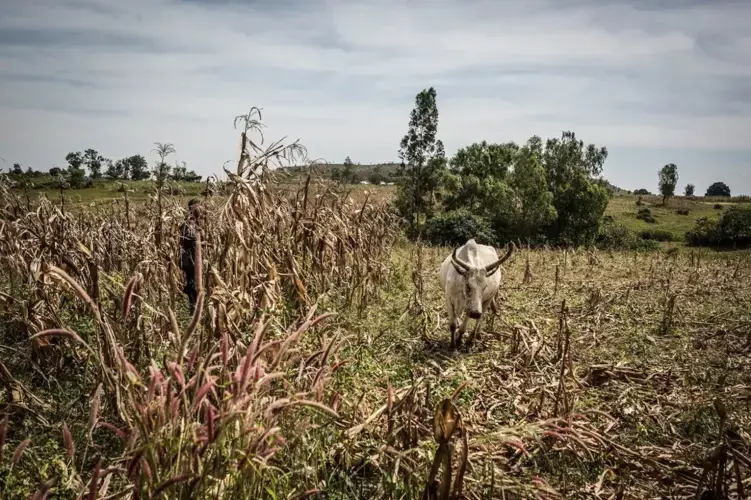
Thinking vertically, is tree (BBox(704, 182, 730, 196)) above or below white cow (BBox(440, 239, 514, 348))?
above

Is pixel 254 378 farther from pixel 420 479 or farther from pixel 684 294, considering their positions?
pixel 684 294

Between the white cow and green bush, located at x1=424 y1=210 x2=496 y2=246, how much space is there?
58.2ft

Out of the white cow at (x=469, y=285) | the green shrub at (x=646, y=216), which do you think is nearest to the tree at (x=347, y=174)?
the white cow at (x=469, y=285)

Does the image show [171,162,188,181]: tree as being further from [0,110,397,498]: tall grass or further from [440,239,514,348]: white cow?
[440,239,514,348]: white cow

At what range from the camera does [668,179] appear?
2376 inches

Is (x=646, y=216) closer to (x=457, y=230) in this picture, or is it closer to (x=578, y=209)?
(x=578, y=209)

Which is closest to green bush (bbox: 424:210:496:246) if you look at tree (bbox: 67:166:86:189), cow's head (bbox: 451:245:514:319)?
tree (bbox: 67:166:86:189)

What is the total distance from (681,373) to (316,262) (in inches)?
191

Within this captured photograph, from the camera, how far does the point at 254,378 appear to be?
2586 mm

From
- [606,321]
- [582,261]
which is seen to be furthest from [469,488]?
[582,261]

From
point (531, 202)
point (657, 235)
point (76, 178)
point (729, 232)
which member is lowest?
point (657, 235)

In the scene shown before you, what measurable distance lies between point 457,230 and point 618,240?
15901mm

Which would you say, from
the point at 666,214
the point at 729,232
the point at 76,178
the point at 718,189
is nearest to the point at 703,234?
the point at 729,232

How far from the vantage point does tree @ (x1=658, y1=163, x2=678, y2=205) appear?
2368 inches
